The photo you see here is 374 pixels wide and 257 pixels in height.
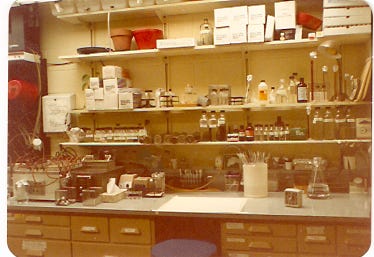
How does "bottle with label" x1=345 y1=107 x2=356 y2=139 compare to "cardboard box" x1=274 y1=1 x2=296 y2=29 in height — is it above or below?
below

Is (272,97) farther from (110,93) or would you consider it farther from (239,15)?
(110,93)

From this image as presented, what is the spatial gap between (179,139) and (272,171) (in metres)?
0.70

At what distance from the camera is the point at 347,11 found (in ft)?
8.54

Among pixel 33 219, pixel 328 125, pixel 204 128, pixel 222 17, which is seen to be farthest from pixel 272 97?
pixel 33 219

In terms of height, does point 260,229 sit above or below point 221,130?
below

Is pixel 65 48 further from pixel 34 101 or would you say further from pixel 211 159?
pixel 211 159

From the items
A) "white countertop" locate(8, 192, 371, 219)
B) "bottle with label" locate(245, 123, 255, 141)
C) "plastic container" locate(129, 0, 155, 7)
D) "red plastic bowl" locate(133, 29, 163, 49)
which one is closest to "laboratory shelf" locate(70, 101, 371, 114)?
"bottle with label" locate(245, 123, 255, 141)

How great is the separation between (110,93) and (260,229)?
148cm

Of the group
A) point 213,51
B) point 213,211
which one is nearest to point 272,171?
point 213,211

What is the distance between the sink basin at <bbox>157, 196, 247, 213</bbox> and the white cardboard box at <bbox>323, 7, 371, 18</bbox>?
4.25 ft

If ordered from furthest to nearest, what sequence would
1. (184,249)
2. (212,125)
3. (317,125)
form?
(212,125) < (317,125) < (184,249)

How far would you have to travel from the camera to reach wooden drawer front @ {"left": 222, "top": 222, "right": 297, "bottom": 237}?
7.72 ft

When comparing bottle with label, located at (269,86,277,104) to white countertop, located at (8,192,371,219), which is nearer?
white countertop, located at (8,192,371,219)

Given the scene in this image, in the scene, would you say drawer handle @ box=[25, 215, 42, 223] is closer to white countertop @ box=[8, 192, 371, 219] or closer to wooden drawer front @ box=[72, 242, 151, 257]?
white countertop @ box=[8, 192, 371, 219]
